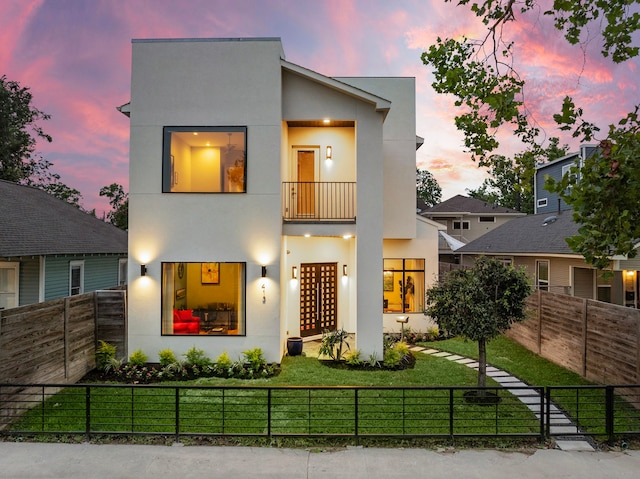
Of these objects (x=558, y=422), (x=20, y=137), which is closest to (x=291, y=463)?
(x=558, y=422)

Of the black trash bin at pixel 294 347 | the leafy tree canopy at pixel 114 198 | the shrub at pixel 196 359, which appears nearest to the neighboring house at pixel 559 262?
the black trash bin at pixel 294 347

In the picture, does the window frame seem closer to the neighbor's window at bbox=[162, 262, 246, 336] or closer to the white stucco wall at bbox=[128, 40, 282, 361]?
the white stucco wall at bbox=[128, 40, 282, 361]

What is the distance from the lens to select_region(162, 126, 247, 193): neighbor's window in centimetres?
923

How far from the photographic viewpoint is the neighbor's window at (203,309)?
9109mm

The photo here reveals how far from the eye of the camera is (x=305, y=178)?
35.8 feet

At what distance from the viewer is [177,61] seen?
923cm

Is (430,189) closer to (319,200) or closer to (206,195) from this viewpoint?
(319,200)

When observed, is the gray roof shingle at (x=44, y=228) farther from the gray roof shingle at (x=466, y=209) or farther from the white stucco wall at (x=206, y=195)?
the gray roof shingle at (x=466, y=209)

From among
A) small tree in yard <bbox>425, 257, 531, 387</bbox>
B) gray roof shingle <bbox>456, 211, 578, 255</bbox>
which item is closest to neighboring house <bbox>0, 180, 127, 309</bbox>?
small tree in yard <bbox>425, 257, 531, 387</bbox>

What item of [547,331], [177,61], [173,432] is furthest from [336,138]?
[173,432]

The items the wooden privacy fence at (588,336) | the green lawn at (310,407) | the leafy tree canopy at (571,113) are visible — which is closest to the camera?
the leafy tree canopy at (571,113)

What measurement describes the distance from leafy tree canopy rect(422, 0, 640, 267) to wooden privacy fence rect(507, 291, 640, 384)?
9.40 feet

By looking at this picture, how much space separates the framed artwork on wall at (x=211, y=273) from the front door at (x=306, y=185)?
2575 mm

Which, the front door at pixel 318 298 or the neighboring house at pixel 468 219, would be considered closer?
the front door at pixel 318 298
